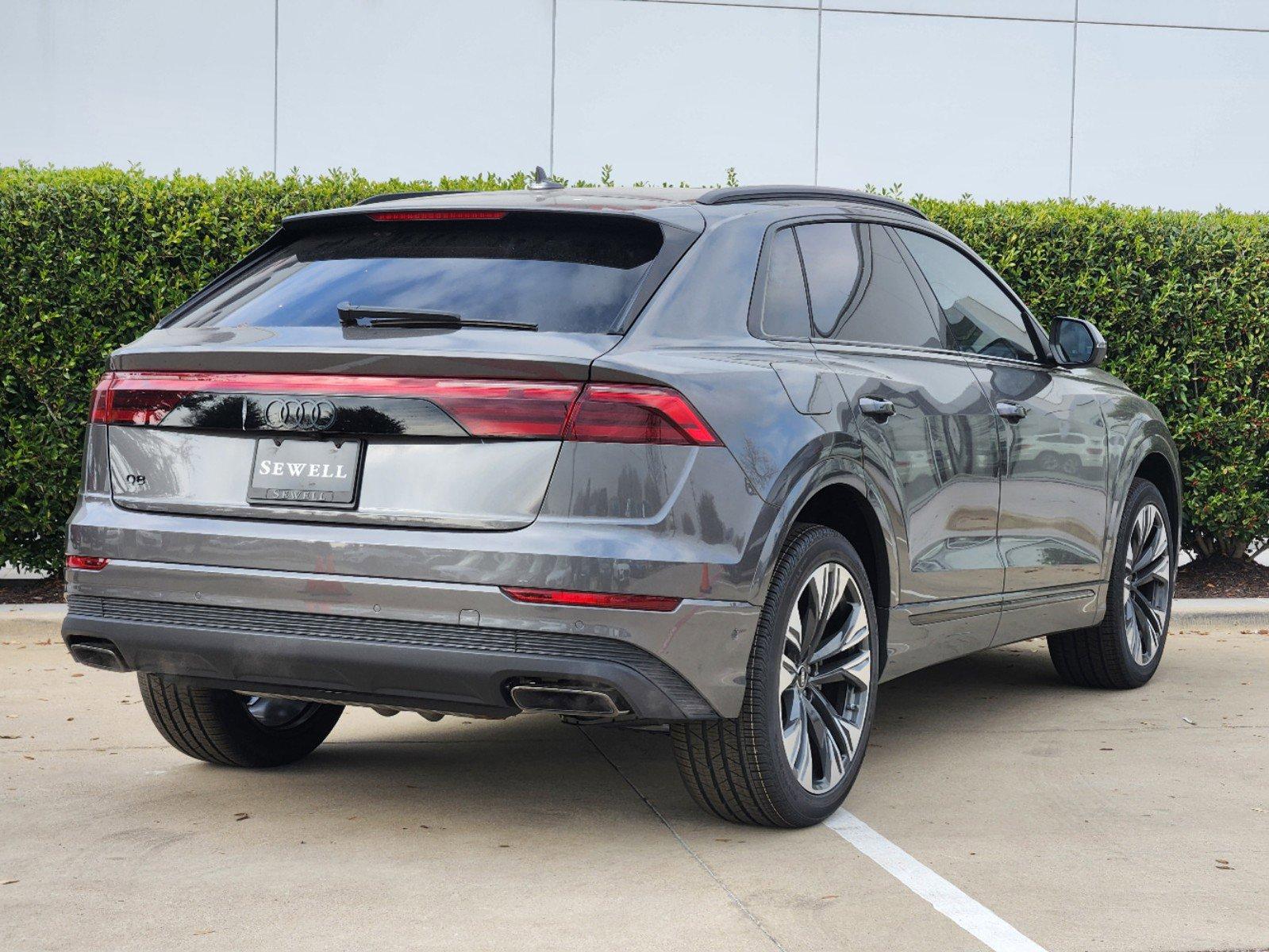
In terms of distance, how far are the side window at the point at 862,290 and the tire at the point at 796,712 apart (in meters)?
0.77

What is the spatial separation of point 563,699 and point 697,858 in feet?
2.37

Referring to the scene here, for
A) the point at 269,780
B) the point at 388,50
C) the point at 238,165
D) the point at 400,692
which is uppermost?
the point at 388,50

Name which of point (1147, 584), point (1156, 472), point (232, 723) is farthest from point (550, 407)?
point (1156, 472)

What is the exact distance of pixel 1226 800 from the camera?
494 centimetres

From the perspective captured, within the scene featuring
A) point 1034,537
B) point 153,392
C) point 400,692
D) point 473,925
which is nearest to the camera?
point 473,925

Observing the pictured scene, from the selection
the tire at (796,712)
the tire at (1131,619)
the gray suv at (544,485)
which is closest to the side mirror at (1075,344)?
the tire at (1131,619)

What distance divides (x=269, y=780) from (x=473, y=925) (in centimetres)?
162

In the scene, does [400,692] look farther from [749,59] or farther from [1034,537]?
[749,59]

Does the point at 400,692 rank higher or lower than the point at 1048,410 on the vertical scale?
lower

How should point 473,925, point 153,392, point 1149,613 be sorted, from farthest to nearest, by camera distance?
point 1149,613 < point 153,392 < point 473,925

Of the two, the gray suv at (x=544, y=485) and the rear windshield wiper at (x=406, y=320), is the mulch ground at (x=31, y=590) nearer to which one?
the gray suv at (x=544, y=485)

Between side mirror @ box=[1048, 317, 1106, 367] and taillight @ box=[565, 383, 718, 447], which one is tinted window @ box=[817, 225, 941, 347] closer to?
side mirror @ box=[1048, 317, 1106, 367]

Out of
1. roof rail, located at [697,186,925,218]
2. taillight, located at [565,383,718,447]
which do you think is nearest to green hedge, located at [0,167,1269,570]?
roof rail, located at [697,186,925,218]

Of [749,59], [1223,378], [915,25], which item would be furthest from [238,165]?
[1223,378]
